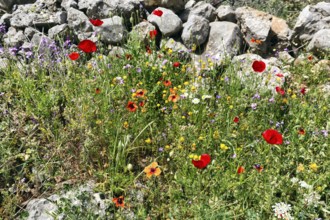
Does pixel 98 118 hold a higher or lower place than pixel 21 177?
higher

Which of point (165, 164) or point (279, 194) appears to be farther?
point (165, 164)

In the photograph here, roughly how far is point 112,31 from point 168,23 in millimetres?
713

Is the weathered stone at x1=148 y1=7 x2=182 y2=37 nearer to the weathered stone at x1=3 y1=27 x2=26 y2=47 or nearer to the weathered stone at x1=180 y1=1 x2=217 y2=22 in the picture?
the weathered stone at x1=180 y1=1 x2=217 y2=22

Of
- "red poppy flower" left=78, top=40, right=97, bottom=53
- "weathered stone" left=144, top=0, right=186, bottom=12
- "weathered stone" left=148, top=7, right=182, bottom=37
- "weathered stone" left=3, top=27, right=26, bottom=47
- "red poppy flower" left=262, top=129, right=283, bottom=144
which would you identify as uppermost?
"red poppy flower" left=78, top=40, right=97, bottom=53

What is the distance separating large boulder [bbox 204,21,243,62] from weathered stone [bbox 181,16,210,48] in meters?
0.11

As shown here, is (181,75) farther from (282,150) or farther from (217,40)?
(282,150)

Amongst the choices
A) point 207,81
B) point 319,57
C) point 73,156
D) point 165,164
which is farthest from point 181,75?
point 319,57

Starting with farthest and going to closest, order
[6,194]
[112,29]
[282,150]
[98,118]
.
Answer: [112,29] < [98,118] < [282,150] < [6,194]

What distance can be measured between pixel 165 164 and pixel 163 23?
2142mm

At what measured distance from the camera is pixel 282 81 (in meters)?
4.26

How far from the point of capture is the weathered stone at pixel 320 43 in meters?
4.63

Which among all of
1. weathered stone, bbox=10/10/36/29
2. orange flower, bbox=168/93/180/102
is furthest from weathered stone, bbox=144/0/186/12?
orange flower, bbox=168/93/180/102

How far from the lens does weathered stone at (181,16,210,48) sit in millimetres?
4703

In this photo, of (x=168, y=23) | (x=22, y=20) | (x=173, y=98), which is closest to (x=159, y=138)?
(x=173, y=98)
